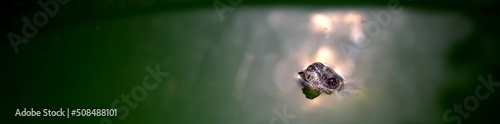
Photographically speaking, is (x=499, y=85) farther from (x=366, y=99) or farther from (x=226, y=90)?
(x=226, y=90)

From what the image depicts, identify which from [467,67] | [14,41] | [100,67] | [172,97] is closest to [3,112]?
[14,41]

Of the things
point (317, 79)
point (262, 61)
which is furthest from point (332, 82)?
point (262, 61)

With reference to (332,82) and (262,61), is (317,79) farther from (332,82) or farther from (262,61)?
(262,61)

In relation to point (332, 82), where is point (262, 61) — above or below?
above
